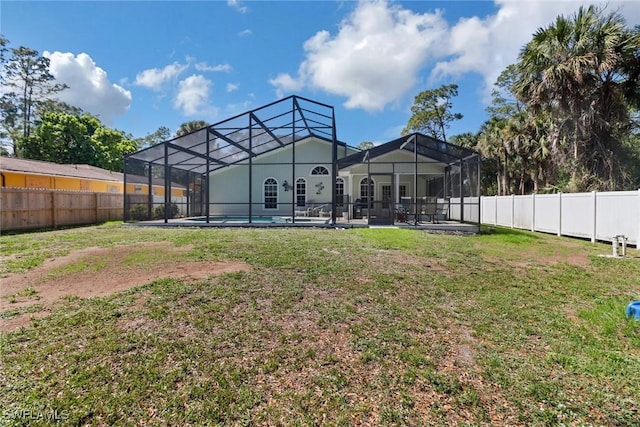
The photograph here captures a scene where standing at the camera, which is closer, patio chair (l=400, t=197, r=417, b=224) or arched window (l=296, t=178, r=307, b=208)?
patio chair (l=400, t=197, r=417, b=224)

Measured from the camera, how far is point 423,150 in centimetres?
1323

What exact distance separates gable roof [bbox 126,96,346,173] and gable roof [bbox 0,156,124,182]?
20.9 feet

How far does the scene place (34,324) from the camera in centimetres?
325

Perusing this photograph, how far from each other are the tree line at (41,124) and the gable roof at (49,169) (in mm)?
6178

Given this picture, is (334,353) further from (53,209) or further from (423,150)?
(53,209)

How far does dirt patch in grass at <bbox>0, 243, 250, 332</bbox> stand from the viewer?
12.5 ft

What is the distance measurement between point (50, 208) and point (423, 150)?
15301 mm

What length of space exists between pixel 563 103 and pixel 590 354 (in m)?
12.2

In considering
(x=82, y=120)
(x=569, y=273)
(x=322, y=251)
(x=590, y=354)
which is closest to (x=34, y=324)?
(x=322, y=251)

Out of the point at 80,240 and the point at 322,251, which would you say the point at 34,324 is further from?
the point at 80,240

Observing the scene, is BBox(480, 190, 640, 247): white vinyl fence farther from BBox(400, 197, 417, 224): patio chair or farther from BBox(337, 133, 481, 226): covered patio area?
BBox(400, 197, 417, 224): patio chair

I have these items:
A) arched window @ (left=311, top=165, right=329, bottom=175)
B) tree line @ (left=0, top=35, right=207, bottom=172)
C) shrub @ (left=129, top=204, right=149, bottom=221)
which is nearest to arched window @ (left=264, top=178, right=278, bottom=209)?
arched window @ (left=311, top=165, right=329, bottom=175)

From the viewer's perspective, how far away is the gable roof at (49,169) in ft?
49.2

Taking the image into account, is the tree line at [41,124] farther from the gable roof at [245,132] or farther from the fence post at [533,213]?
the fence post at [533,213]
